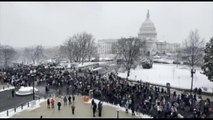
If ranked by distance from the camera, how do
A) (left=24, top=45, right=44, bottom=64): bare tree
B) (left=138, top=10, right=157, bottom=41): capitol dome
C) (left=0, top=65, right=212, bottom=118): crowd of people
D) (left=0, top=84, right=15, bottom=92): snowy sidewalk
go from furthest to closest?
1. (left=138, top=10, right=157, bottom=41): capitol dome
2. (left=24, top=45, right=44, bottom=64): bare tree
3. (left=0, top=84, right=15, bottom=92): snowy sidewalk
4. (left=0, top=65, right=212, bottom=118): crowd of people

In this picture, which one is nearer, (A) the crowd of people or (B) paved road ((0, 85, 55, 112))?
(A) the crowd of people

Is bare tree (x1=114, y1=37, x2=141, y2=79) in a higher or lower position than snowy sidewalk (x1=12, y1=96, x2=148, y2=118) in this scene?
higher

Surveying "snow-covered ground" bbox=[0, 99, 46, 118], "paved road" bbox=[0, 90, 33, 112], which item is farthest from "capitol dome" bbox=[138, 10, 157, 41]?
"snow-covered ground" bbox=[0, 99, 46, 118]

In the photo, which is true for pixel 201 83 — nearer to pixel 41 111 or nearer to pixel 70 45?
pixel 41 111

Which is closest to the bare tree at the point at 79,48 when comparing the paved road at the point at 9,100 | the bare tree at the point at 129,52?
the bare tree at the point at 129,52

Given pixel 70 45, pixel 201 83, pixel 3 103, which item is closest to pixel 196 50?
pixel 201 83

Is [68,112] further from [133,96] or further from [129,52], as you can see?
[129,52]

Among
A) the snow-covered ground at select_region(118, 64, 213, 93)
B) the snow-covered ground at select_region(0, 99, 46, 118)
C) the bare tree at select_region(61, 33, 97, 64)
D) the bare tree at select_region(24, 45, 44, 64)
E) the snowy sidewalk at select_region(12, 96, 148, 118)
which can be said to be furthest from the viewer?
the bare tree at select_region(24, 45, 44, 64)

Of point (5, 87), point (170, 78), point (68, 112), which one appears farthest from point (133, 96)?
point (170, 78)

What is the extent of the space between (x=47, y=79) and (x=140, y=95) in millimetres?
15013

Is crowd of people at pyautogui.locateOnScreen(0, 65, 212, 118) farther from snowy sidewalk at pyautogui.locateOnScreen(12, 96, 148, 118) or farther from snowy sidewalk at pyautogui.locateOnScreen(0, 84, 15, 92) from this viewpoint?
snowy sidewalk at pyautogui.locateOnScreen(12, 96, 148, 118)

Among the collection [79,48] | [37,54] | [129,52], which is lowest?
[37,54]

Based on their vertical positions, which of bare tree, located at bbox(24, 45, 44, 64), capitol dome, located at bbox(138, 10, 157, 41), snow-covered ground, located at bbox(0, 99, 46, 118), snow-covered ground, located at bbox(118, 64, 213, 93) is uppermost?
capitol dome, located at bbox(138, 10, 157, 41)

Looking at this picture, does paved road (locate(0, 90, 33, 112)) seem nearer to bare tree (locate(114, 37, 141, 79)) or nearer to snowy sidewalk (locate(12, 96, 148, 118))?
snowy sidewalk (locate(12, 96, 148, 118))
